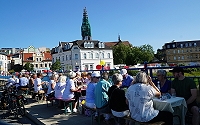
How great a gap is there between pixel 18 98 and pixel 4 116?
1.01 m

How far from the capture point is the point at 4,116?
26.2 ft

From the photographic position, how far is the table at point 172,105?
4.10m

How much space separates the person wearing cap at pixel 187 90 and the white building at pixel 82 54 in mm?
53431

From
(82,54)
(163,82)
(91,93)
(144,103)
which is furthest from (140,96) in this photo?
(82,54)

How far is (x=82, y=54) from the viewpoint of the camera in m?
59.7

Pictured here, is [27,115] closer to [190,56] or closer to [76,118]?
[76,118]

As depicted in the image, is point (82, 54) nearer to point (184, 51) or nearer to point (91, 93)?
point (184, 51)

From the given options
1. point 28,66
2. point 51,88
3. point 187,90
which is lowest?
point 51,88

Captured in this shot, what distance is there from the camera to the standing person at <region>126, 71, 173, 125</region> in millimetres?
3738

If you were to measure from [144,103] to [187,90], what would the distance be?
1522 millimetres

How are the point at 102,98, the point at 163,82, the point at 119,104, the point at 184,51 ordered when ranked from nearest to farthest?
the point at 119,104, the point at 102,98, the point at 163,82, the point at 184,51

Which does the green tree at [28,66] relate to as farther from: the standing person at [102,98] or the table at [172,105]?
the table at [172,105]

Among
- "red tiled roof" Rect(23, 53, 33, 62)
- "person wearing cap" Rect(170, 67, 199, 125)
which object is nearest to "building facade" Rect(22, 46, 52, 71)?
"red tiled roof" Rect(23, 53, 33, 62)

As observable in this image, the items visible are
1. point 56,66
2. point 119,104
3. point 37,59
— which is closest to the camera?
point 119,104
